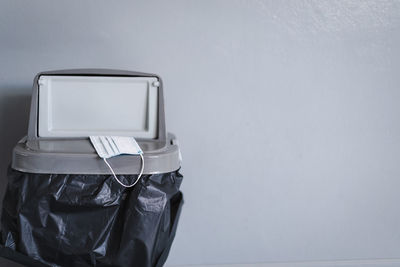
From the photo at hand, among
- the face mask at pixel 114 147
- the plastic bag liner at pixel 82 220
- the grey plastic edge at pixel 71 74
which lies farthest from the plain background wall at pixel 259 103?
the plastic bag liner at pixel 82 220

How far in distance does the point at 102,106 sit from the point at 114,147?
0.93ft

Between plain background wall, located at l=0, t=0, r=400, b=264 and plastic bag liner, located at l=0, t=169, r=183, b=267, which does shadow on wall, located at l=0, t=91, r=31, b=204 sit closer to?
plain background wall, located at l=0, t=0, r=400, b=264

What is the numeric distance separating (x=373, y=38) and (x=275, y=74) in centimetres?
44

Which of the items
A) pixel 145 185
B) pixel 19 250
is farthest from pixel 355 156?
pixel 19 250

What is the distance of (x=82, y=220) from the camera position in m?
1.49

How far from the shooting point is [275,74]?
2064 mm

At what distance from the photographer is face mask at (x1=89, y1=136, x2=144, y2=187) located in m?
1.48

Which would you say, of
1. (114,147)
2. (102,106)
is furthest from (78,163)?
(102,106)

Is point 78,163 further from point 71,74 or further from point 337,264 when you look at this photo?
point 337,264

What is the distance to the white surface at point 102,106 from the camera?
5.68 feet

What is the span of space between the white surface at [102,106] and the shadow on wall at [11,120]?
11.6 inches

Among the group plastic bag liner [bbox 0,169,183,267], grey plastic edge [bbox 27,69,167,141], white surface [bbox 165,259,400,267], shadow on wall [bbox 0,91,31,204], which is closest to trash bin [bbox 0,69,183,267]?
plastic bag liner [bbox 0,169,183,267]

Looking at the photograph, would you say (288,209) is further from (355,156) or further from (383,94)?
(383,94)

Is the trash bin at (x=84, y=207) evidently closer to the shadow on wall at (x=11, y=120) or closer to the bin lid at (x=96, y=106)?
the bin lid at (x=96, y=106)
